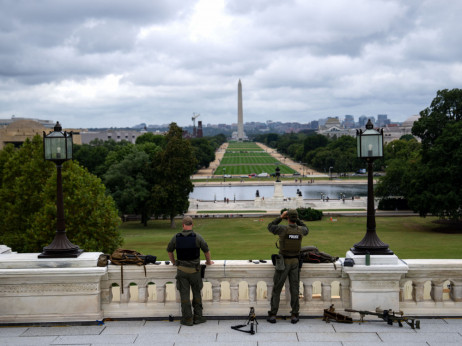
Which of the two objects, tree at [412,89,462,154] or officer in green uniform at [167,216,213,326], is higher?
tree at [412,89,462,154]

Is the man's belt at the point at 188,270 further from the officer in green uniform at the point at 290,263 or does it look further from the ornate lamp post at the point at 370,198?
the ornate lamp post at the point at 370,198

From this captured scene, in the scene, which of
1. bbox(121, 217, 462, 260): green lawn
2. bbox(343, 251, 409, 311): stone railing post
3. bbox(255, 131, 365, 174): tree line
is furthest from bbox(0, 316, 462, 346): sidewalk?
bbox(255, 131, 365, 174): tree line

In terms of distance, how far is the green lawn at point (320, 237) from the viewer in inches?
1169

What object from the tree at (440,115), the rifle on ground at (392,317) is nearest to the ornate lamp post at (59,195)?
the rifle on ground at (392,317)

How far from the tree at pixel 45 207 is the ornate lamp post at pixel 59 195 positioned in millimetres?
14654

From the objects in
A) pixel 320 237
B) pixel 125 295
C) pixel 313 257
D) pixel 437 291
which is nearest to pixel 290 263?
pixel 313 257

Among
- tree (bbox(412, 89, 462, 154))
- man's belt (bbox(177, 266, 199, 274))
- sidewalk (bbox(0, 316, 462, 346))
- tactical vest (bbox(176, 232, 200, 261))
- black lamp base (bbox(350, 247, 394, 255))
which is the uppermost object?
tree (bbox(412, 89, 462, 154))

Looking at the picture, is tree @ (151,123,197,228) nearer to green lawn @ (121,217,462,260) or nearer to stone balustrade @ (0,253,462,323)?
green lawn @ (121,217,462,260)

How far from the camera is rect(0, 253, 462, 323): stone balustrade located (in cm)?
987

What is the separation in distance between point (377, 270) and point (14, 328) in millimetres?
6675

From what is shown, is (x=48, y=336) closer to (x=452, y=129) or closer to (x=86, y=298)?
(x=86, y=298)

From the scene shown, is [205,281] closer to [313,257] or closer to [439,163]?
[313,257]

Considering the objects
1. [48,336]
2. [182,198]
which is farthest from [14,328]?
[182,198]

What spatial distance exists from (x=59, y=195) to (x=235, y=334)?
4.29 meters
